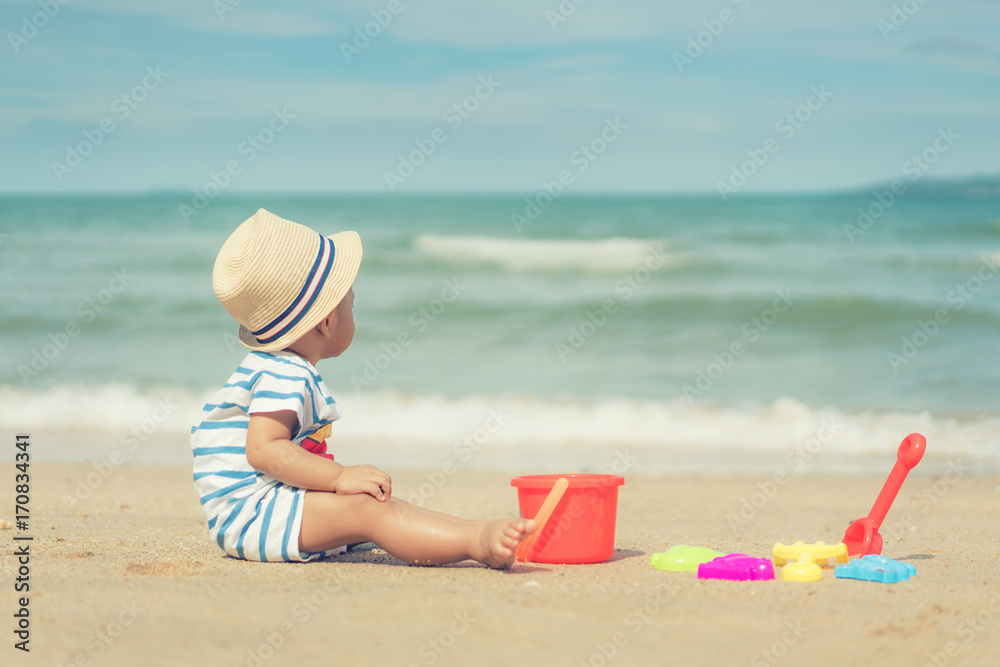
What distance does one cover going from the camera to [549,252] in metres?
16.1

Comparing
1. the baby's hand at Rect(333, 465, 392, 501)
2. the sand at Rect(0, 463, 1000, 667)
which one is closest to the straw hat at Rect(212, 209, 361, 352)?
the baby's hand at Rect(333, 465, 392, 501)

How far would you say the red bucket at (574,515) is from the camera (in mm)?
3000

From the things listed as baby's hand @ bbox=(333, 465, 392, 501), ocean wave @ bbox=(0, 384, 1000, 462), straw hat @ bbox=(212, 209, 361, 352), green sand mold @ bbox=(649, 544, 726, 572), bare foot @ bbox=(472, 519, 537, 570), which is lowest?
ocean wave @ bbox=(0, 384, 1000, 462)

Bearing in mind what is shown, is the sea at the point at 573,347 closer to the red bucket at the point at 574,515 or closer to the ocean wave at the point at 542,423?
the ocean wave at the point at 542,423

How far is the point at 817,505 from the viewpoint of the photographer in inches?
189

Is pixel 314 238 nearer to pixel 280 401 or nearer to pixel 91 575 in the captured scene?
pixel 280 401

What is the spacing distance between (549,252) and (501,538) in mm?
13531

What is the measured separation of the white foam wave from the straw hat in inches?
467

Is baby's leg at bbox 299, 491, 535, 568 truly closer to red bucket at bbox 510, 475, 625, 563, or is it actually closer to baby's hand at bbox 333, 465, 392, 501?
baby's hand at bbox 333, 465, 392, 501

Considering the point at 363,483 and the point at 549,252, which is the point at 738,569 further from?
the point at 549,252

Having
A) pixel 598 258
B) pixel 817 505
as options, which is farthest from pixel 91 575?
pixel 598 258

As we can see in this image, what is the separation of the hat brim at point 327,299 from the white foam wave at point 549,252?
38.5ft

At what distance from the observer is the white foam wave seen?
49.9ft

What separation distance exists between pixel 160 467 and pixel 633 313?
6.81 m
